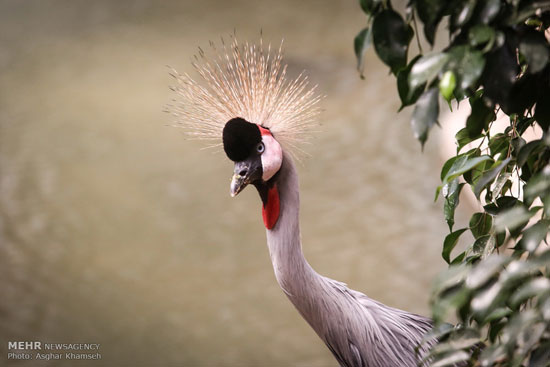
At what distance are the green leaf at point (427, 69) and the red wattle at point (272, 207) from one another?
59cm

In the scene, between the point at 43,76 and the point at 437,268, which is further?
the point at 43,76

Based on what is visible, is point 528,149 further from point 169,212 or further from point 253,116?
point 169,212

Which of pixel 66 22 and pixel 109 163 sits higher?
pixel 66 22

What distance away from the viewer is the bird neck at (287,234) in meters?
1.25

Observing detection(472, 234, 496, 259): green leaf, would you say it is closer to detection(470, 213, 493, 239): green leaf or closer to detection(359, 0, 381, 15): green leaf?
detection(470, 213, 493, 239): green leaf

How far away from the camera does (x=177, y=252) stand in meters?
2.98

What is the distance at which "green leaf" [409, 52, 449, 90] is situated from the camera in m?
0.70

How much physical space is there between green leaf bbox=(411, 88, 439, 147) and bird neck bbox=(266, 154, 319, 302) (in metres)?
0.54

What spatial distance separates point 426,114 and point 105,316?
218 centimetres

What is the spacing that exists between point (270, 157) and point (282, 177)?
0.06m

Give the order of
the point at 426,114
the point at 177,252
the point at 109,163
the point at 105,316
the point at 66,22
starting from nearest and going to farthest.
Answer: the point at 426,114
the point at 105,316
the point at 177,252
the point at 109,163
the point at 66,22

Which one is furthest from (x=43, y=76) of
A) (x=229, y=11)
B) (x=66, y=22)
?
(x=229, y=11)

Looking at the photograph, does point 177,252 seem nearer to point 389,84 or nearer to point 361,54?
point 389,84

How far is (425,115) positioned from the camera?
0.73 m
